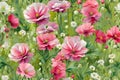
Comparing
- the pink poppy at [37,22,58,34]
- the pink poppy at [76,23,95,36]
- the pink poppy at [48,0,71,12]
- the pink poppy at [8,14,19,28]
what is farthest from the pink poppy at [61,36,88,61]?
the pink poppy at [8,14,19,28]

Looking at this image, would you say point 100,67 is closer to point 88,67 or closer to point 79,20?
point 88,67

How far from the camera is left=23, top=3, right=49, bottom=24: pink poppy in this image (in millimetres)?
2954

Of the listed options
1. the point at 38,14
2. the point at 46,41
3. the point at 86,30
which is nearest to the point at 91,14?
the point at 86,30

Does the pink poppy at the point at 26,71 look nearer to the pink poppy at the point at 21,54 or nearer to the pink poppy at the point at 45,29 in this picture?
the pink poppy at the point at 21,54

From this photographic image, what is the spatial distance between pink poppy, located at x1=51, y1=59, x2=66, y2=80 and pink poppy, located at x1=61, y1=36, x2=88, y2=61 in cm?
6

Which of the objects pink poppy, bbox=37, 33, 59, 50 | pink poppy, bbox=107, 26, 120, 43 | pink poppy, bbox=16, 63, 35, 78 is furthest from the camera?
pink poppy, bbox=107, 26, 120, 43

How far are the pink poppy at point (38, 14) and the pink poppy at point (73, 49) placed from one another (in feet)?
0.79

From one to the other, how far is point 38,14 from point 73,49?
0.33 metres

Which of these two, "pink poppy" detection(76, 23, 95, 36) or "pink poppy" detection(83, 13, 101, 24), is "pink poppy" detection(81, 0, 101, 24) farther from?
"pink poppy" detection(76, 23, 95, 36)

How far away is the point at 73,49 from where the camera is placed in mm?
2785

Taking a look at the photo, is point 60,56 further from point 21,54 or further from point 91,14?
point 91,14

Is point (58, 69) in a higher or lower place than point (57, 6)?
lower

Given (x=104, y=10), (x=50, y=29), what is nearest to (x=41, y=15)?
(x=50, y=29)

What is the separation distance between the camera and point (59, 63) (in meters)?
2.78
